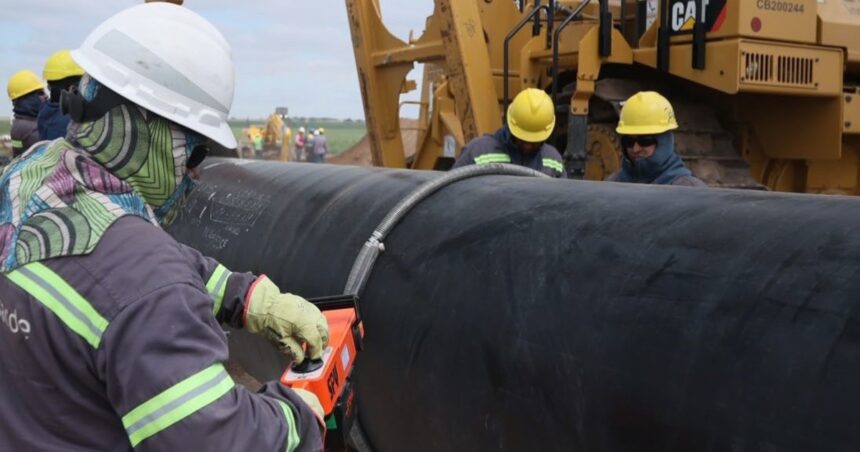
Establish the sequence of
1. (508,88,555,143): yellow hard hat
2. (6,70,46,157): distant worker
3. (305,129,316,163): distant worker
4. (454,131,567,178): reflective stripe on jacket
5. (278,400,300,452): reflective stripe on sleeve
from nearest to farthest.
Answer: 1. (278,400,300,452): reflective stripe on sleeve
2. (508,88,555,143): yellow hard hat
3. (454,131,567,178): reflective stripe on jacket
4. (6,70,46,157): distant worker
5. (305,129,316,163): distant worker

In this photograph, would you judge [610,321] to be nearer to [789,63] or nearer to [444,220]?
[444,220]

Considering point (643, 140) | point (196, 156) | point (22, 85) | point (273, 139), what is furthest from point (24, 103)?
point (273, 139)

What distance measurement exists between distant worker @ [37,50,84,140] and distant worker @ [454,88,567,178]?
2621mm

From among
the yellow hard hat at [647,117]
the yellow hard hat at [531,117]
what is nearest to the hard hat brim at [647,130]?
the yellow hard hat at [647,117]

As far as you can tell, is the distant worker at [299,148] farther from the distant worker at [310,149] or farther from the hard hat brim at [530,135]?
the hard hat brim at [530,135]

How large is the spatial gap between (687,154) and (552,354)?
Result: 15.6 feet

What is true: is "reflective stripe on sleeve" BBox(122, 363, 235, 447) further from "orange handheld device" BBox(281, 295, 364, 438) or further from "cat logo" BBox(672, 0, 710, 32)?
"cat logo" BBox(672, 0, 710, 32)

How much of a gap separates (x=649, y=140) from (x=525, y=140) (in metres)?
1.07

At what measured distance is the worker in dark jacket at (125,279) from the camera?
1.41 m

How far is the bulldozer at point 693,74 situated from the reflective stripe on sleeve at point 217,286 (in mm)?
4526

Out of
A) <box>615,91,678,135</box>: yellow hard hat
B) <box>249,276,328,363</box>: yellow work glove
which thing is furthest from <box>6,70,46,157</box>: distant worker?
<box>249,276,328,363</box>: yellow work glove

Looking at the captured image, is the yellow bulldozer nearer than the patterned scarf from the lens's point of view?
No

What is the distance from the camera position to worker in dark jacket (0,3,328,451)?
4.63 ft

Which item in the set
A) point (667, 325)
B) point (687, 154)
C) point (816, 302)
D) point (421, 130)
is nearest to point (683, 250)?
point (667, 325)
